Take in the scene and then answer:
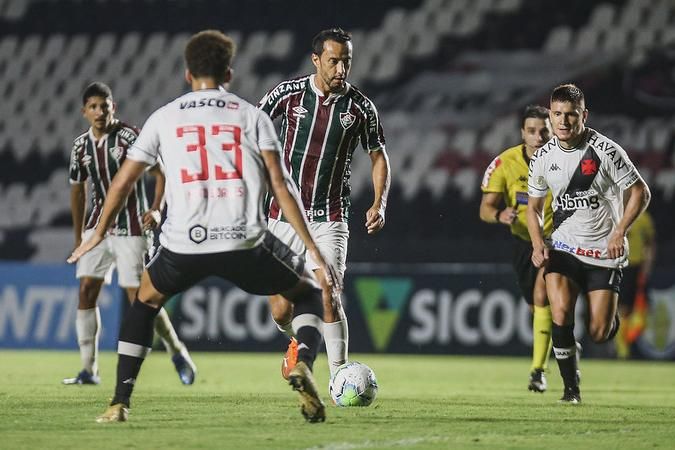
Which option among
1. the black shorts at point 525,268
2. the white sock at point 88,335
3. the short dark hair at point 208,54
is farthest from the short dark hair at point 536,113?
the short dark hair at point 208,54

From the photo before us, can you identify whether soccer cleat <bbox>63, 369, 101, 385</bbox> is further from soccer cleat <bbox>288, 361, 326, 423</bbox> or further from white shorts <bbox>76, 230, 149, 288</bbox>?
soccer cleat <bbox>288, 361, 326, 423</bbox>

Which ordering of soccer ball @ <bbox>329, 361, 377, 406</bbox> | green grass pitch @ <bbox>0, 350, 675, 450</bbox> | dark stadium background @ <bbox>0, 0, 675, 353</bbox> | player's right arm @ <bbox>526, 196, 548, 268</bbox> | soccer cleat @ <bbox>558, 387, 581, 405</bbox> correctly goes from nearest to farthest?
green grass pitch @ <bbox>0, 350, 675, 450</bbox>, soccer ball @ <bbox>329, 361, 377, 406</bbox>, player's right arm @ <bbox>526, 196, 548, 268</bbox>, soccer cleat @ <bbox>558, 387, 581, 405</bbox>, dark stadium background @ <bbox>0, 0, 675, 353</bbox>

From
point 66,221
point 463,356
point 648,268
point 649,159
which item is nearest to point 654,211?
point 649,159

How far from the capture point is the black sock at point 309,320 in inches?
233

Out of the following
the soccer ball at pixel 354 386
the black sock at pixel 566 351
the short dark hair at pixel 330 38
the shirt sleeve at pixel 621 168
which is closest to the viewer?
the soccer ball at pixel 354 386

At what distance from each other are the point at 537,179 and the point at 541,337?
199cm

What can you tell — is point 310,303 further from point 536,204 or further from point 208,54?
point 536,204

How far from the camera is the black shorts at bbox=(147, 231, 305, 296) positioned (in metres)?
5.56

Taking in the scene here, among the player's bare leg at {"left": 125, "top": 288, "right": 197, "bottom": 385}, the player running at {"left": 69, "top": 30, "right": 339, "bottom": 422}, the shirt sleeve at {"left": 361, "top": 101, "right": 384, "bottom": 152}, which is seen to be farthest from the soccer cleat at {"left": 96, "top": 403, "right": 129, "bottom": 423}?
the player's bare leg at {"left": 125, "top": 288, "right": 197, "bottom": 385}

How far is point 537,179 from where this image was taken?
7930 mm

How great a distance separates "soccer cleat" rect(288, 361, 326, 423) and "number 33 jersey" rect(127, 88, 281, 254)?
0.63m

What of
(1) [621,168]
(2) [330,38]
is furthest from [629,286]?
(2) [330,38]

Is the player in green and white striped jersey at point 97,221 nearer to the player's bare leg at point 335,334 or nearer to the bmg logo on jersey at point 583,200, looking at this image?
the player's bare leg at point 335,334

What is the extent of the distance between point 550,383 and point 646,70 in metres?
10.3
